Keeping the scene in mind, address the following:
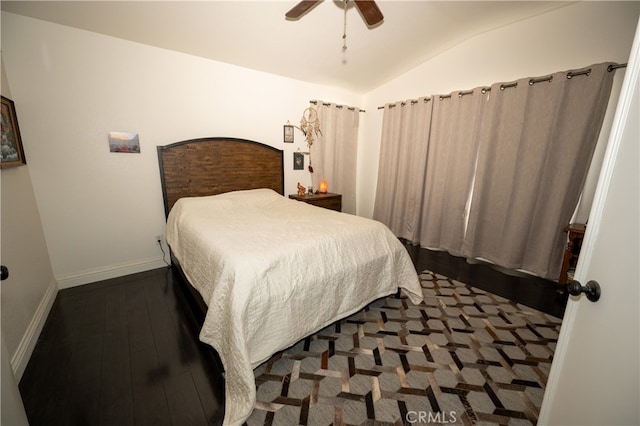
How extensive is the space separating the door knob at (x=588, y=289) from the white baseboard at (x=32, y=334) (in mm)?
2462

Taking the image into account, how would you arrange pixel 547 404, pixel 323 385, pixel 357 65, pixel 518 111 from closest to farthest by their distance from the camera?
pixel 547 404
pixel 323 385
pixel 518 111
pixel 357 65

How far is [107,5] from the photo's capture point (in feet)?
6.43

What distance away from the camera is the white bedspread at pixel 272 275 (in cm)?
129

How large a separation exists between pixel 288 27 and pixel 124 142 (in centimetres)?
201

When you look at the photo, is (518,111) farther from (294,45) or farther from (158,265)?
(158,265)

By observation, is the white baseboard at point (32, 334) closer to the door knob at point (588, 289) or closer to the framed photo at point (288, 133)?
the door knob at point (588, 289)

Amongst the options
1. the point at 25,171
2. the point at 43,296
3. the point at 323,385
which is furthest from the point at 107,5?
the point at 323,385

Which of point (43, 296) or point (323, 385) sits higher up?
point (43, 296)

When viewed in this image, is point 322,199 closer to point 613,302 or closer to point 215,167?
point 215,167

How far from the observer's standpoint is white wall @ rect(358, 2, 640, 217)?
7.16 ft

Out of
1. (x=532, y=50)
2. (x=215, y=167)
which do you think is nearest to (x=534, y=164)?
(x=532, y=50)

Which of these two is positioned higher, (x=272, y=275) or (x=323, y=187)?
(x=323, y=187)

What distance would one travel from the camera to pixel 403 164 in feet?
12.6

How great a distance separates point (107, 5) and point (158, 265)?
2430mm
